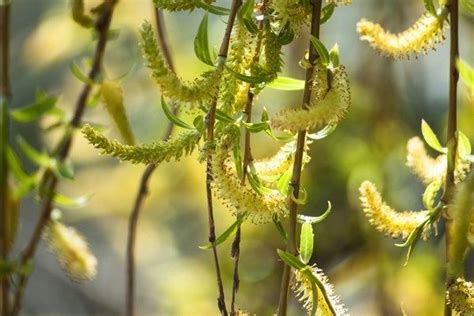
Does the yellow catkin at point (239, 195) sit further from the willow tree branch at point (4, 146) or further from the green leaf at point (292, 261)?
the willow tree branch at point (4, 146)

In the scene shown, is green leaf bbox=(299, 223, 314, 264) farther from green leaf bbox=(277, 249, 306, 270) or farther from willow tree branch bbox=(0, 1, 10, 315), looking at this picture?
willow tree branch bbox=(0, 1, 10, 315)

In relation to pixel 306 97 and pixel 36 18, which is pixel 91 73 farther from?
pixel 36 18

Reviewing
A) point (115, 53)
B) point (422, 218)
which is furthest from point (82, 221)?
point (422, 218)

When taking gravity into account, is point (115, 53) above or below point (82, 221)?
above

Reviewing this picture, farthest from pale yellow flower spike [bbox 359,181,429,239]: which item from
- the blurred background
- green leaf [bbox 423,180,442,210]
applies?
the blurred background

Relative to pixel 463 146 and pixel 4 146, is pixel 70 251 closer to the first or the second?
pixel 4 146

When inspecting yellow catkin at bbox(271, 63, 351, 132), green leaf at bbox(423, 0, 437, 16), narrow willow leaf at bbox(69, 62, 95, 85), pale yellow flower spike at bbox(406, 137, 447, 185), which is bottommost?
pale yellow flower spike at bbox(406, 137, 447, 185)
